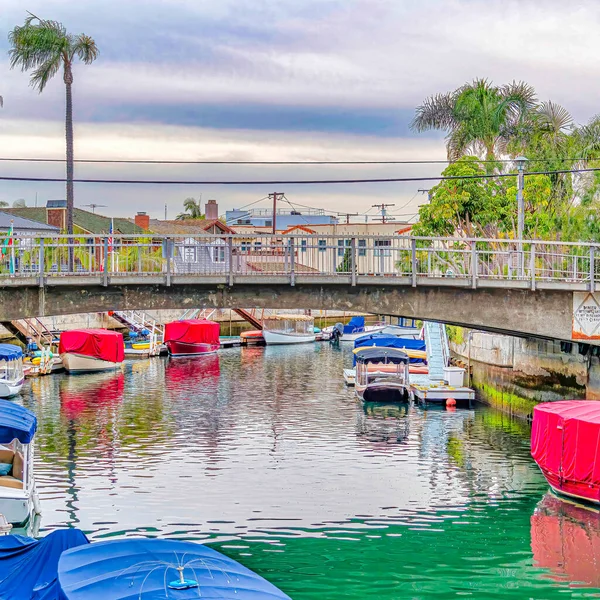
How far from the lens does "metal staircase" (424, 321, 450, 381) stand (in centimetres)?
6044

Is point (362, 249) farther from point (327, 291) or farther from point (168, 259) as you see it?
point (168, 259)

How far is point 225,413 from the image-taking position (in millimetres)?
51219

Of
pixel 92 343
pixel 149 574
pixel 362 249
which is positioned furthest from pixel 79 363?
pixel 149 574

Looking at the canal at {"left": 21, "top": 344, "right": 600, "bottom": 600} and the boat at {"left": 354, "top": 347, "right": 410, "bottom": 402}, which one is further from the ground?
the boat at {"left": 354, "top": 347, "right": 410, "bottom": 402}

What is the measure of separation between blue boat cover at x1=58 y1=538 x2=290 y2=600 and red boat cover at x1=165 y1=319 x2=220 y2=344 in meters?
63.3

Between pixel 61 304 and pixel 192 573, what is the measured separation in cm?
1693

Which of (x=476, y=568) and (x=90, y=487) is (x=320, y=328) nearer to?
(x=90, y=487)

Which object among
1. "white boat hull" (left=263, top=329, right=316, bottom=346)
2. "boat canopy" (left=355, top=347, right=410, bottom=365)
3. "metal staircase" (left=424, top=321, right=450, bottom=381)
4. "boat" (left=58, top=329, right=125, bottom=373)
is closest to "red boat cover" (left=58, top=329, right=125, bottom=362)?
"boat" (left=58, top=329, right=125, bottom=373)

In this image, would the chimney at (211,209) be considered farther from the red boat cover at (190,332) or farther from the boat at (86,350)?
the boat at (86,350)

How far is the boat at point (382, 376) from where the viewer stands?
5484cm

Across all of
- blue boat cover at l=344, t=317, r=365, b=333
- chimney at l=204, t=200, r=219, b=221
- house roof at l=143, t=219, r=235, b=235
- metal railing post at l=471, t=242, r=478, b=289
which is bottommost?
blue boat cover at l=344, t=317, r=365, b=333

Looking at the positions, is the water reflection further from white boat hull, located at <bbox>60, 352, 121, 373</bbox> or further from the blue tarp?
white boat hull, located at <bbox>60, 352, 121, 373</bbox>

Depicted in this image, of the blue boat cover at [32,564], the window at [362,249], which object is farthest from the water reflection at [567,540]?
the blue boat cover at [32,564]

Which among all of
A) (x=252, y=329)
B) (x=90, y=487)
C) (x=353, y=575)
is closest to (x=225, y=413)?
(x=90, y=487)
